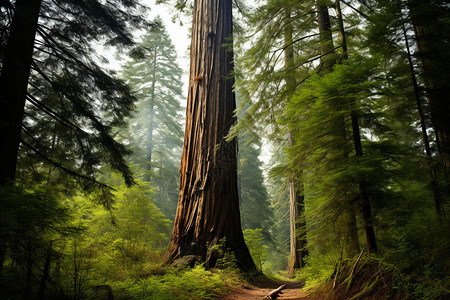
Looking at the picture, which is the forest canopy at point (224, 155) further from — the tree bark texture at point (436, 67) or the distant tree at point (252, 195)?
the distant tree at point (252, 195)

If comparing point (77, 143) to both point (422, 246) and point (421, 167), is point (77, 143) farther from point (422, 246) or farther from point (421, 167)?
point (421, 167)

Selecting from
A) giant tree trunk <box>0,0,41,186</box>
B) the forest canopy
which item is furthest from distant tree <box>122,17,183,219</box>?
giant tree trunk <box>0,0,41,186</box>

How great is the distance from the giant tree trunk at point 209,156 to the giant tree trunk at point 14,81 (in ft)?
9.11

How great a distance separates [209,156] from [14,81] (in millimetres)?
3277

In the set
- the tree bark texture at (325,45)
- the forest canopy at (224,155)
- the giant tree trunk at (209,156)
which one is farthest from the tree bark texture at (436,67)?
the giant tree trunk at (209,156)

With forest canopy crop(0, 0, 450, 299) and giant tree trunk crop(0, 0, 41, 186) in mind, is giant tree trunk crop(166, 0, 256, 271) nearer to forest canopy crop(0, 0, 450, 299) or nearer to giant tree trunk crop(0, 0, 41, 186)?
forest canopy crop(0, 0, 450, 299)

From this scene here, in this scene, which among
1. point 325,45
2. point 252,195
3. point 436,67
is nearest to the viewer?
point 436,67

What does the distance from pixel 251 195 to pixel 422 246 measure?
1885 cm

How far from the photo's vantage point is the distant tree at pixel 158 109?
17750 mm

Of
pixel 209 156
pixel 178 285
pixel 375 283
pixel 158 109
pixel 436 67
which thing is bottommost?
pixel 178 285

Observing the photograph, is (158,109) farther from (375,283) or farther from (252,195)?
(375,283)

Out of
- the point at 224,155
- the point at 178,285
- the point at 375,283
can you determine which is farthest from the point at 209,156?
the point at 375,283

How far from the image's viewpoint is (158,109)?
1847 cm

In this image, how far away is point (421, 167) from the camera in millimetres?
3863
